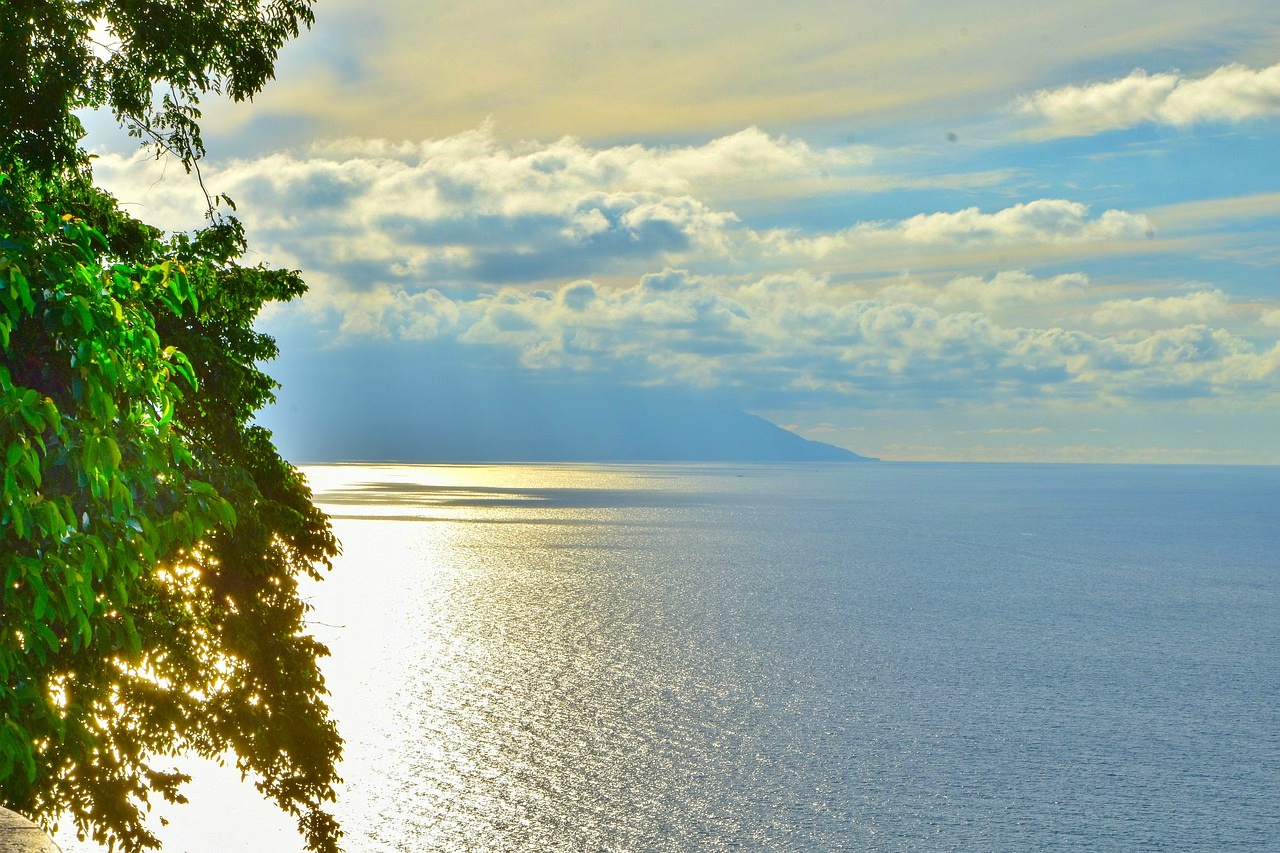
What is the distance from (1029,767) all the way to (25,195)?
3370 centimetres

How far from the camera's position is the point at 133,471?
9391mm


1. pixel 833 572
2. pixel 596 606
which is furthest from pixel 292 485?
pixel 833 572

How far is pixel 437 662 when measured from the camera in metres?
53.2

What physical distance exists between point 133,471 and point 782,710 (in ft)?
125

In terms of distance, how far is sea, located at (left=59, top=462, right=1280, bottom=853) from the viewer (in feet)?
99.3

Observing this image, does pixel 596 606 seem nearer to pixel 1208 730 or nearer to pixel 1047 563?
pixel 1208 730

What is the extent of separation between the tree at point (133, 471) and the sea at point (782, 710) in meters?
7.73

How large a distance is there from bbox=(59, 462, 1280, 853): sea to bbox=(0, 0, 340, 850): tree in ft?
25.4

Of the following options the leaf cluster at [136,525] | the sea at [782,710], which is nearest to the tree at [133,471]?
the leaf cluster at [136,525]

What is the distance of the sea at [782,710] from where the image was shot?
30266 millimetres

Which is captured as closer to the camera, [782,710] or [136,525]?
[136,525]

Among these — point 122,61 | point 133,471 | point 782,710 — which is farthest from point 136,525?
point 782,710

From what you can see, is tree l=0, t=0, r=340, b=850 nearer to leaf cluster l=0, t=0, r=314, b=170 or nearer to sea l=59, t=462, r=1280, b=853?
leaf cluster l=0, t=0, r=314, b=170

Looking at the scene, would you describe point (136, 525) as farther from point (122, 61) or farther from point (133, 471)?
point (122, 61)
